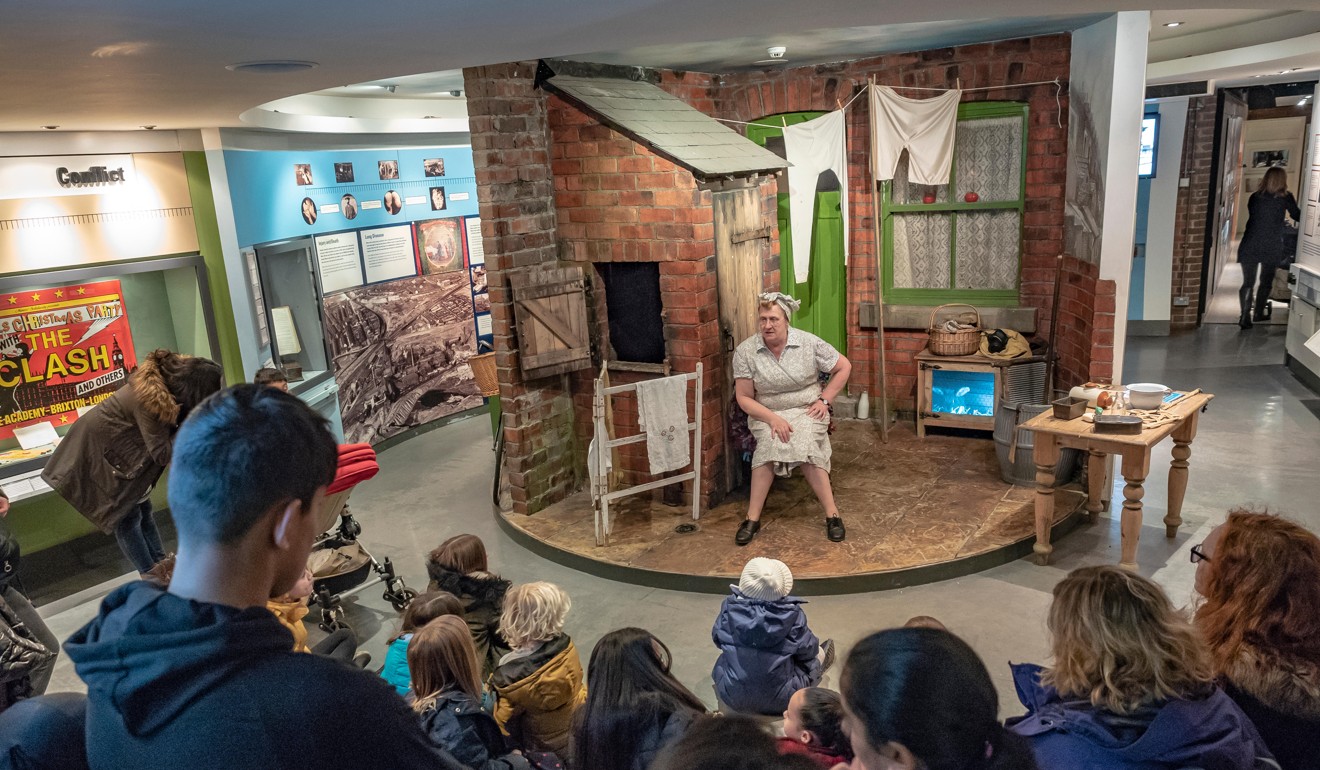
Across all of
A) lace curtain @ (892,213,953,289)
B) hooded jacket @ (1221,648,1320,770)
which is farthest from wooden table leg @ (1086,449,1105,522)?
hooded jacket @ (1221,648,1320,770)

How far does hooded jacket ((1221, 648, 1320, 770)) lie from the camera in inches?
82.2

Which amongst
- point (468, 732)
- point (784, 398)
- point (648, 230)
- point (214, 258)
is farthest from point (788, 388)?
point (214, 258)

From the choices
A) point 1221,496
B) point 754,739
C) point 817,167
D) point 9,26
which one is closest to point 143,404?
point 9,26

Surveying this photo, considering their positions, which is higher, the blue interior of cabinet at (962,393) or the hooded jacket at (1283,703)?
the hooded jacket at (1283,703)

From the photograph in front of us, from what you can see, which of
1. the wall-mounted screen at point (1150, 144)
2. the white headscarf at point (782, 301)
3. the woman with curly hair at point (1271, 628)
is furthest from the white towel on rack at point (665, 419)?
the wall-mounted screen at point (1150, 144)

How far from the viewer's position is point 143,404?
13.9 ft

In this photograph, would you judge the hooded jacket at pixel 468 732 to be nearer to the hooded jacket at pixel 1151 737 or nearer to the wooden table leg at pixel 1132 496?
the hooded jacket at pixel 1151 737

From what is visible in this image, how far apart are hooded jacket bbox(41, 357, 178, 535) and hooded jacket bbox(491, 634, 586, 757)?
2.36 m

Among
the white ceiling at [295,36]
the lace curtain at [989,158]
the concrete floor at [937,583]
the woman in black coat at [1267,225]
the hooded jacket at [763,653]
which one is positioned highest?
the white ceiling at [295,36]

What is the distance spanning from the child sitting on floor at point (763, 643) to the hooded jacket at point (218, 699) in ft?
7.20

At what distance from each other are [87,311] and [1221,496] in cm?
746

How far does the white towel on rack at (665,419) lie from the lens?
214 inches

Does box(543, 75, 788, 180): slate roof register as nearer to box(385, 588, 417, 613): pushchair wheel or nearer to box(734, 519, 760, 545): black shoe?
box(734, 519, 760, 545): black shoe

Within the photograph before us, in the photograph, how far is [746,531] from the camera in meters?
5.35
